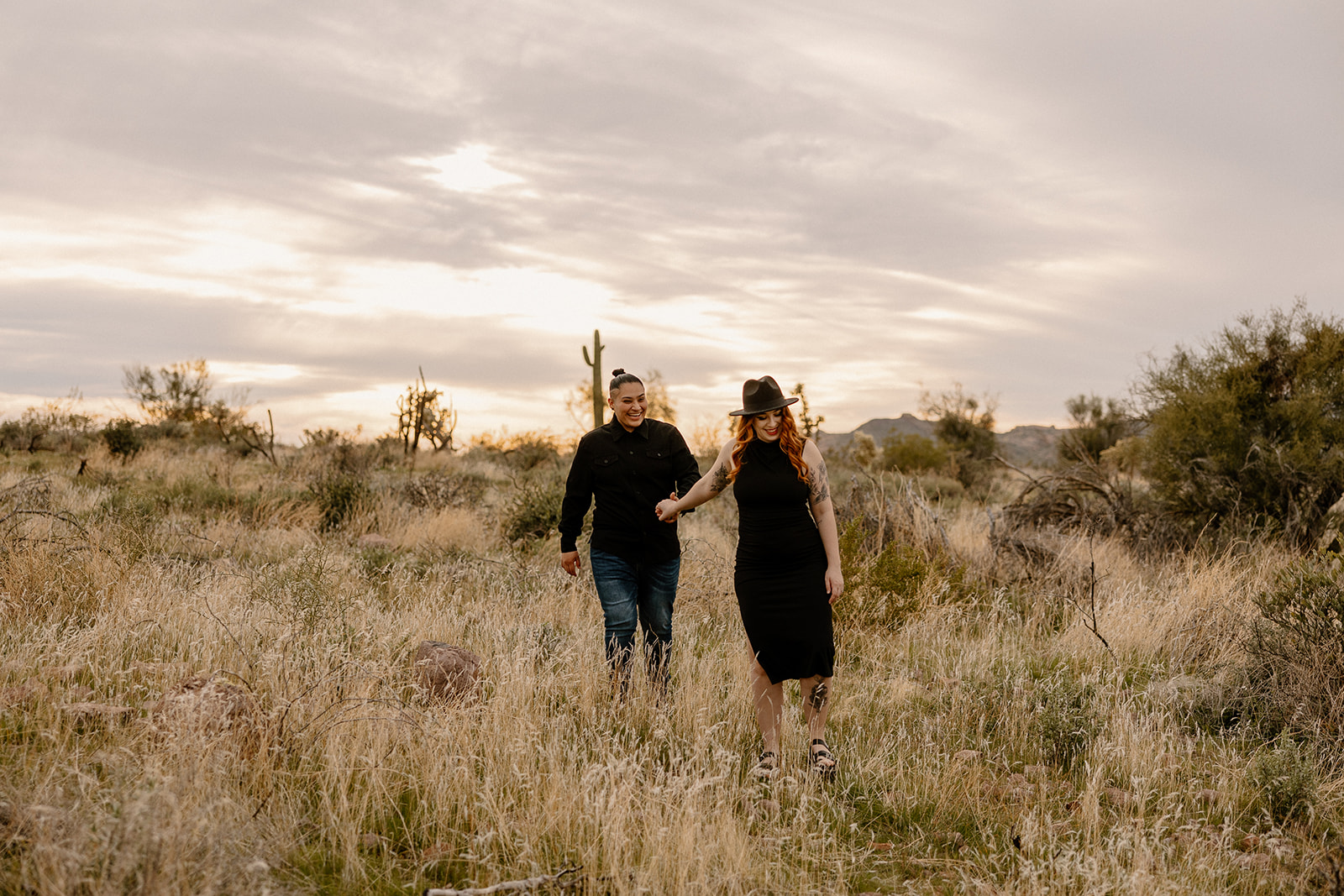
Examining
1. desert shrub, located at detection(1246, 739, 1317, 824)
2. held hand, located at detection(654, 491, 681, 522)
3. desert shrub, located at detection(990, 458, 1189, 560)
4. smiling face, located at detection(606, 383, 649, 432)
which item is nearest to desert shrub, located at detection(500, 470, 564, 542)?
desert shrub, located at detection(990, 458, 1189, 560)

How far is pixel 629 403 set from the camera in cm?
554

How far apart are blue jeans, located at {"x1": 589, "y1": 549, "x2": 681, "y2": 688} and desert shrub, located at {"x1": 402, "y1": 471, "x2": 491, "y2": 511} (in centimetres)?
834

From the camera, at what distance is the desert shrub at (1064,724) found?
5.10m

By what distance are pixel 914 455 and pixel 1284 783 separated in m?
25.1

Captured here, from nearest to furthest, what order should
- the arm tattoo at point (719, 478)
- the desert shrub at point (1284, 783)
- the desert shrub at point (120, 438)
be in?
the desert shrub at point (1284, 783) < the arm tattoo at point (719, 478) < the desert shrub at point (120, 438)

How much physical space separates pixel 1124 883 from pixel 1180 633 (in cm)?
447

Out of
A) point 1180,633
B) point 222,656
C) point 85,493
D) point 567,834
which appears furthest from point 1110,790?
point 85,493

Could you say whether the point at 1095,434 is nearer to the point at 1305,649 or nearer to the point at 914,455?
the point at 914,455

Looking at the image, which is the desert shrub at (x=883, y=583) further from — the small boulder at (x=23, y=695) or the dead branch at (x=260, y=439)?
the dead branch at (x=260, y=439)

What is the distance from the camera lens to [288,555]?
378 inches

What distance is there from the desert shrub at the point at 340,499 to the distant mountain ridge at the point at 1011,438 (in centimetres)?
2176

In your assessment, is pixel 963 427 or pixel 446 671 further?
pixel 963 427

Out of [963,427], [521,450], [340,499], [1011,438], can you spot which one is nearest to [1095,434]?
[963,427]

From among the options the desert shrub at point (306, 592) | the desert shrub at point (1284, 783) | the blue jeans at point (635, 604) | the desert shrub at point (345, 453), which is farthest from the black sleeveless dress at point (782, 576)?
the desert shrub at point (345, 453)
